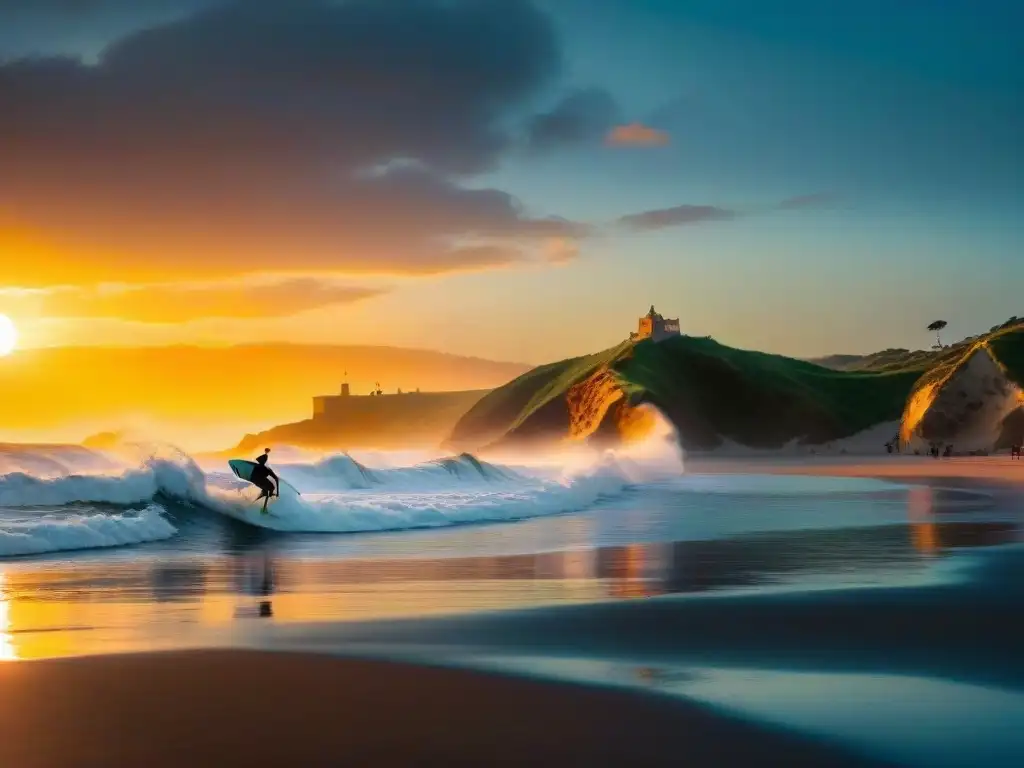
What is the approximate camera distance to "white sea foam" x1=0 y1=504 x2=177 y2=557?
22.3 meters

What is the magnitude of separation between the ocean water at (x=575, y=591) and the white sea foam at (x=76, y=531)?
45mm

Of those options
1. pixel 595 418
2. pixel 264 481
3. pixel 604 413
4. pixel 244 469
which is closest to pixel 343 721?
pixel 264 481

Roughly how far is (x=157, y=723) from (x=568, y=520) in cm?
2392

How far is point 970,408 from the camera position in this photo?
12862 cm

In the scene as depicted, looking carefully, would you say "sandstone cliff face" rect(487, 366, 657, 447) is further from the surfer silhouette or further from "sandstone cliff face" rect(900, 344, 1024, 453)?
the surfer silhouette

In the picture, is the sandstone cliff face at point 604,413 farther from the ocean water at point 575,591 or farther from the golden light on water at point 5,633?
the golden light on water at point 5,633

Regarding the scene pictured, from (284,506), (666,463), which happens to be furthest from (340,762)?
(666,463)

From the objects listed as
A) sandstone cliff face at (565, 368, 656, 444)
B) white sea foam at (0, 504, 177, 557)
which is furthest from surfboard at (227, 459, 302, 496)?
sandstone cliff face at (565, 368, 656, 444)

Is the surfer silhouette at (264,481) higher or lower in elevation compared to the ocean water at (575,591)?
higher

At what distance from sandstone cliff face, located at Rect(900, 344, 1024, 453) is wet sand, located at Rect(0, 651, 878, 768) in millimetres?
121183

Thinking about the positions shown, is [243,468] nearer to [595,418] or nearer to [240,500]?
[240,500]

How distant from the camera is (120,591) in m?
17.2

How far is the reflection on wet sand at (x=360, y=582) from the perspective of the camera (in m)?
14.2

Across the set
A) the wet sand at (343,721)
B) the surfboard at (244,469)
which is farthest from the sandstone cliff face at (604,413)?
the wet sand at (343,721)
